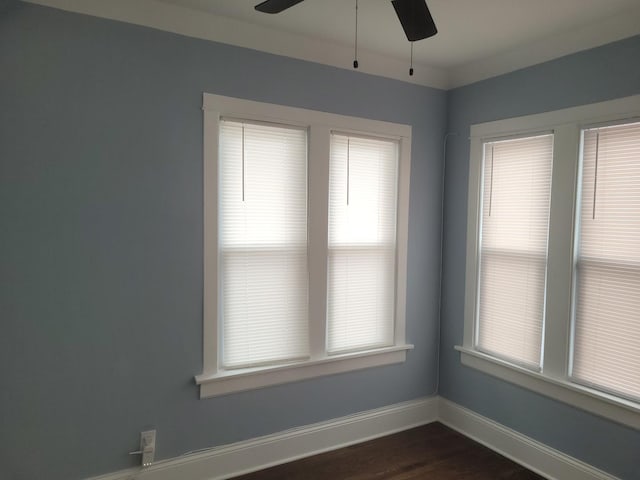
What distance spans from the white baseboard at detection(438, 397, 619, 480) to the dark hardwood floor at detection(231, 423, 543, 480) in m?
0.06

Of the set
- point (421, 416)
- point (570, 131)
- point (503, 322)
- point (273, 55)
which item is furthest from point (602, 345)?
point (273, 55)

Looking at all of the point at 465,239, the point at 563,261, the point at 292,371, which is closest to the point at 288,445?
the point at 292,371

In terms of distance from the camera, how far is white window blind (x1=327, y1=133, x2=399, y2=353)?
2.91 meters

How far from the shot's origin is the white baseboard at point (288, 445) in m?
2.41

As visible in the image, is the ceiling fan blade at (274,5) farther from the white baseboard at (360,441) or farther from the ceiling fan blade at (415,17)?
the white baseboard at (360,441)

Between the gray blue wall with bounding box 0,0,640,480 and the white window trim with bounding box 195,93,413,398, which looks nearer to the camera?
the gray blue wall with bounding box 0,0,640,480

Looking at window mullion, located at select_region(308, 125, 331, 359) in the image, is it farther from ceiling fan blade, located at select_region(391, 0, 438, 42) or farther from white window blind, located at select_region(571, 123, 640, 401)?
white window blind, located at select_region(571, 123, 640, 401)

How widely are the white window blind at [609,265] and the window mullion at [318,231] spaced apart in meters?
1.60

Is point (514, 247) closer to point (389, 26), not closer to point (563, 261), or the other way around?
point (563, 261)

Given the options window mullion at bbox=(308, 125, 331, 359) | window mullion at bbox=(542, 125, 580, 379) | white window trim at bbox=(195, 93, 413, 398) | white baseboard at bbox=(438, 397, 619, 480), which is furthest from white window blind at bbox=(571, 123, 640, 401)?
window mullion at bbox=(308, 125, 331, 359)

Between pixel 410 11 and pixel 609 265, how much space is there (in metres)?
1.84

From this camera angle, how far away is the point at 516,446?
110 inches

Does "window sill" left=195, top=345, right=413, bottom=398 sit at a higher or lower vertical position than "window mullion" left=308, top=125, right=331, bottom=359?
lower

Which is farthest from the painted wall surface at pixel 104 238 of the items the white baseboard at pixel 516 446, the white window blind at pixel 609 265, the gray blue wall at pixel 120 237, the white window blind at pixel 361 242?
the white window blind at pixel 609 265
